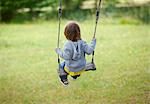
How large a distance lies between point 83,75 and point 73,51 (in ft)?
3.57

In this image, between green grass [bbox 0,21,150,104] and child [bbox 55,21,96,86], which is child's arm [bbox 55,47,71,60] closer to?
child [bbox 55,21,96,86]

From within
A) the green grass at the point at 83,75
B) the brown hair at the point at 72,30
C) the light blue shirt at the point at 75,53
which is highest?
the brown hair at the point at 72,30

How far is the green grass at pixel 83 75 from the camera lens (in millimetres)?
3422

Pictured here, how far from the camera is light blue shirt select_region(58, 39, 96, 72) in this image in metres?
2.94

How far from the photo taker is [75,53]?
2.94 metres

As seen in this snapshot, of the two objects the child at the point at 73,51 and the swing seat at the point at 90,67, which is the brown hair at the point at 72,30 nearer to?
the child at the point at 73,51

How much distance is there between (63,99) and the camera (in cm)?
338

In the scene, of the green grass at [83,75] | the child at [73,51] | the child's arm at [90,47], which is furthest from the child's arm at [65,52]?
the green grass at [83,75]

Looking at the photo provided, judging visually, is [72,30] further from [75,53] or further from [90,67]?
[90,67]

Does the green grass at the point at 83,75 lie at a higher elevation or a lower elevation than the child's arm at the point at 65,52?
lower

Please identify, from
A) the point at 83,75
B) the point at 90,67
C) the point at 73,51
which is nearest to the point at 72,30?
the point at 73,51

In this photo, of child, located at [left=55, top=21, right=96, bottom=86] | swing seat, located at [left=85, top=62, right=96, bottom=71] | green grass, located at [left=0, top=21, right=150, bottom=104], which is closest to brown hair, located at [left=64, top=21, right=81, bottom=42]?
child, located at [left=55, top=21, right=96, bottom=86]

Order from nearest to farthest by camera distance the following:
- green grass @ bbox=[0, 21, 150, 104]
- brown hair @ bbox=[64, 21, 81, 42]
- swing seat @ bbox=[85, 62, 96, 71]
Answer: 1. brown hair @ bbox=[64, 21, 81, 42]
2. swing seat @ bbox=[85, 62, 96, 71]
3. green grass @ bbox=[0, 21, 150, 104]

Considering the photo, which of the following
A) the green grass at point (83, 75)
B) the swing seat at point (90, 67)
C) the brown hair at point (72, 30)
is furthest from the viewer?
the green grass at point (83, 75)
